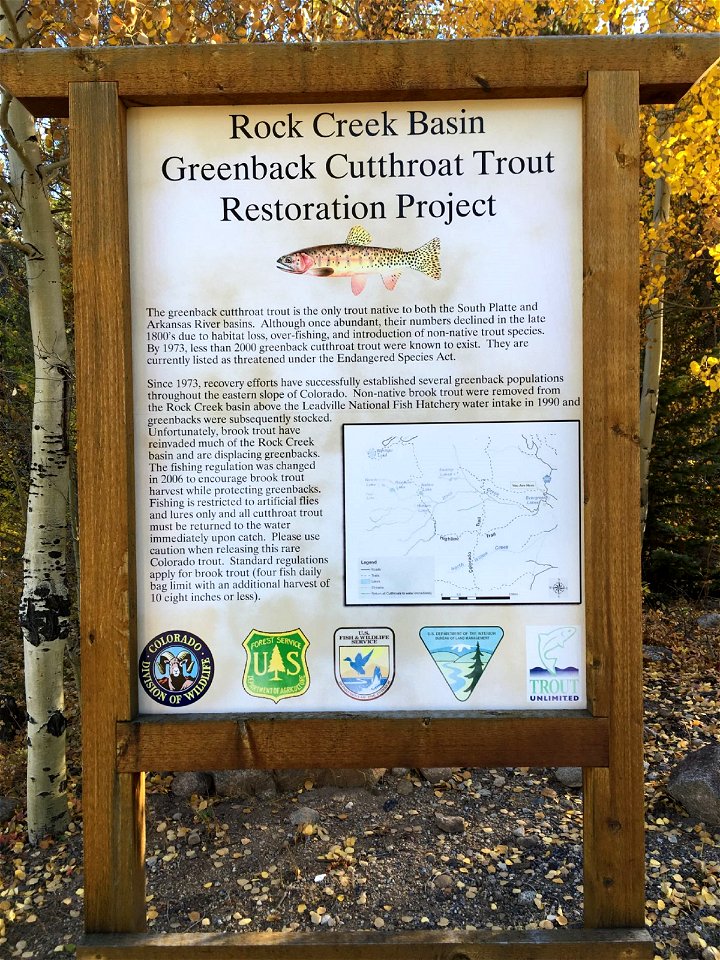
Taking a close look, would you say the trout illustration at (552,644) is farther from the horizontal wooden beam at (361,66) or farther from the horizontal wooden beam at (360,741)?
the horizontal wooden beam at (361,66)

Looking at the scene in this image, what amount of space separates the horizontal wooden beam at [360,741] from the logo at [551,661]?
6cm

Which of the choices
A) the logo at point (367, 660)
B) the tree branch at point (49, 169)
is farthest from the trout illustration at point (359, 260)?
the tree branch at point (49, 169)

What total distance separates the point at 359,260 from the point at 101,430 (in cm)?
88

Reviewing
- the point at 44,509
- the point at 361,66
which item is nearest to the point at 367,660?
the point at 361,66

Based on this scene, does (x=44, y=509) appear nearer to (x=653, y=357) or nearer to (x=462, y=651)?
(x=462, y=651)

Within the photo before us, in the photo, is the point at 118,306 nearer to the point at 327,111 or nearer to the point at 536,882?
the point at 327,111

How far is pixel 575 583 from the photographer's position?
1.96m

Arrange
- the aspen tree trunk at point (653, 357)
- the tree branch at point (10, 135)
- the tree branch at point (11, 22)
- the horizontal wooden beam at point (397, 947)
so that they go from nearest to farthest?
the horizontal wooden beam at point (397, 947), the tree branch at point (11, 22), the tree branch at point (10, 135), the aspen tree trunk at point (653, 357)

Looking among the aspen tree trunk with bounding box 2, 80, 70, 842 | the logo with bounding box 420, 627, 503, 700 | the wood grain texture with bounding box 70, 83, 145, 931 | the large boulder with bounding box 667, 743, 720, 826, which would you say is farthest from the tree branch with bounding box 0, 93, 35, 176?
the large boulder with bounding box 667, 743, 720, 826

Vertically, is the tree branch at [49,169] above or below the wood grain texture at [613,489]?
above

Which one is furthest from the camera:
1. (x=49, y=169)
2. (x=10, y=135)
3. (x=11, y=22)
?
(x=49, y=169)

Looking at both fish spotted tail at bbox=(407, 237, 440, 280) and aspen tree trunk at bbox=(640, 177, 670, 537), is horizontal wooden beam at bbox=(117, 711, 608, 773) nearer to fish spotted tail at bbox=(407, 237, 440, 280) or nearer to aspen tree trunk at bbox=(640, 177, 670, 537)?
fish spotted tail at bbox=(407, 237, 440, 280)

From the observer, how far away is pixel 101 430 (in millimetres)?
1923

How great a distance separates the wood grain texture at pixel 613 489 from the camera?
191 centimetres
